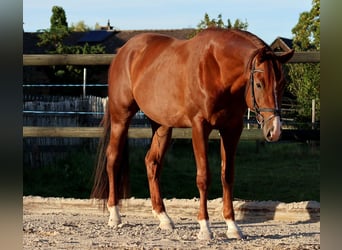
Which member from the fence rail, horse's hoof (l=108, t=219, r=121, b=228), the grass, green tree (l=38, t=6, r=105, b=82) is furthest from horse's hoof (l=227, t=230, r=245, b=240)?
green tree (l=38, t=6, r=105, b=82)

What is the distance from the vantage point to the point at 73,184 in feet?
32.2

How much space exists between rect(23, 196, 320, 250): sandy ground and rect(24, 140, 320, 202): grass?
2.73 m

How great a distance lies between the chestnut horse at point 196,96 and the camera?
4141mm

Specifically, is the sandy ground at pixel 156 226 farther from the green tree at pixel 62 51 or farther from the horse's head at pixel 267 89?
the green tree at pixel 62 51

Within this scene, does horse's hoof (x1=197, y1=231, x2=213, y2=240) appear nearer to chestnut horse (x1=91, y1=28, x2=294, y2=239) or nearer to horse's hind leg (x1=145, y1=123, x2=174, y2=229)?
chestnut horse (x1=91, y1=28, x2=294, y2=239)

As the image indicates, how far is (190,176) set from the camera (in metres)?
10.6

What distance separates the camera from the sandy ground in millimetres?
4223

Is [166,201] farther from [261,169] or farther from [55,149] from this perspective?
[261,169]

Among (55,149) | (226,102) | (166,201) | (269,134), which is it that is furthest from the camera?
(55,149)

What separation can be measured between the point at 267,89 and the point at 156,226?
6.14 feet

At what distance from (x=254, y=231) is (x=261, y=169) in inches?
284

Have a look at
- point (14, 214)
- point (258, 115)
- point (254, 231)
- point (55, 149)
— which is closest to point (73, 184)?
point (55, 149)

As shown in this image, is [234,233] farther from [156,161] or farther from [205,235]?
[156,161]

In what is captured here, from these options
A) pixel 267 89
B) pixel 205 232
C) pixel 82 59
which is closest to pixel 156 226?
pixel 205 232
